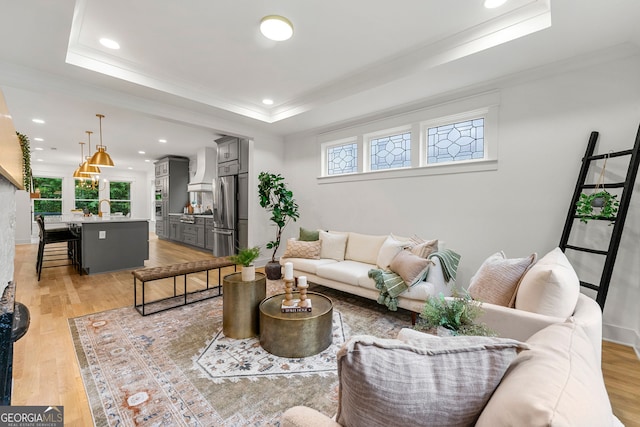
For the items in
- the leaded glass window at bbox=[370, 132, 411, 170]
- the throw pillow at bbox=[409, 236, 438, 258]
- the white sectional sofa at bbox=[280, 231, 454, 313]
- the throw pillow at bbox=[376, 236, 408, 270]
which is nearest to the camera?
the white sectional sofa at bbox=[280, 231, 454, 313]

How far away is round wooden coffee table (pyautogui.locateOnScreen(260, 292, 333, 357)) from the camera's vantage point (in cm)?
220

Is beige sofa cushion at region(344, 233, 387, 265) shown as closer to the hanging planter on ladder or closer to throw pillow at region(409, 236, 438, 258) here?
throw pillow at region(409, 236, 438, 258)

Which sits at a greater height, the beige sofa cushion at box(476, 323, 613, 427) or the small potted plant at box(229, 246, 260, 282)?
the beige sofa cushion at box(476, 323, 613, 427)

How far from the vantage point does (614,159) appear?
2.57 m

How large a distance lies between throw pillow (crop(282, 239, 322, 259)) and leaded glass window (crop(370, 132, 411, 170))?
161 cm

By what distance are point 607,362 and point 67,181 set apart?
13547 mm

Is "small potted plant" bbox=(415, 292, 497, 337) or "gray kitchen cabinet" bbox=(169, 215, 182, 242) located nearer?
"small potted plant" bbox=(415, 292, 497, 337)

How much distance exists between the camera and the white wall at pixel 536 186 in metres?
2.53

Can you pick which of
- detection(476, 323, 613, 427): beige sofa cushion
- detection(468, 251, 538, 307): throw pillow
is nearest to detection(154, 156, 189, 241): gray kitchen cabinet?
detection(468, 251, 538, 307): throw pillow

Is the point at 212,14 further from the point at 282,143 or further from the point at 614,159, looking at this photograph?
the point at 614,159

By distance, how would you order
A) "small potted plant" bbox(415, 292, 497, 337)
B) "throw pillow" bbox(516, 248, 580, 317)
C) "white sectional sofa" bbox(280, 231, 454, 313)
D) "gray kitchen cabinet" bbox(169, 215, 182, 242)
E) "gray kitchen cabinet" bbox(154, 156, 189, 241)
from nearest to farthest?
"small potted plant" bbox(415, 292, 497, 337), "throw pillow" bbox(516, 248, 580, 317), "white sectional sofa" bbox(280, 231, 454, 313), "gray kitchen cabinet" bbox(169, 215, 182, 242), "gray kitchen cabinet" bbox(154, 156, 189, 241)

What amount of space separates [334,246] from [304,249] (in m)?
0.44

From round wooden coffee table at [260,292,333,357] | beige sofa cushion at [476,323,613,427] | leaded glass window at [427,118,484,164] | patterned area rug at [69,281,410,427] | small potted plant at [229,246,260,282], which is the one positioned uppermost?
leaded glass window at [427,118,484,164]

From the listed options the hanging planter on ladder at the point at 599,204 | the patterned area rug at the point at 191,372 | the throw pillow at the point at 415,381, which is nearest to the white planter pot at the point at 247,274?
the patterned area rug at the point at 191,372
